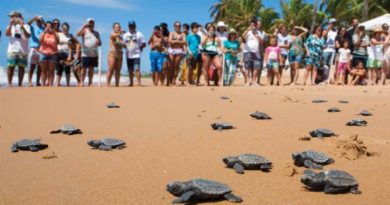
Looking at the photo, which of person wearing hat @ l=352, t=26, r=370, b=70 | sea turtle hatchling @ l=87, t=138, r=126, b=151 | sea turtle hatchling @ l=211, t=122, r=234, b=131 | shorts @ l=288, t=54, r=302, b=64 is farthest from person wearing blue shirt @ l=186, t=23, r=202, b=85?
sea turtle hatchling @ l=87, t=138, r=126, b=151

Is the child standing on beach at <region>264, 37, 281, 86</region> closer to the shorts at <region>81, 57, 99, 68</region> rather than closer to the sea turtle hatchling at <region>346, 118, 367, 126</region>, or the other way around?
the shorts at <region>81, 57, 99, 68</region>

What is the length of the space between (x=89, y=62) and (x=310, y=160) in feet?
23.8

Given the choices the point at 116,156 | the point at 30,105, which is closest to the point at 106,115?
the point at 30,105

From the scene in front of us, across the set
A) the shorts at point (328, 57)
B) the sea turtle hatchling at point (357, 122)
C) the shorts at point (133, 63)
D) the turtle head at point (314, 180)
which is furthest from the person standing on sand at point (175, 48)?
the turtle head at point (314, 180)

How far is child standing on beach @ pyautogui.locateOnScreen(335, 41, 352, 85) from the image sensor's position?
1088cm

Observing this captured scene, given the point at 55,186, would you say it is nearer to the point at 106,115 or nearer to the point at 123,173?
the point at 123,173

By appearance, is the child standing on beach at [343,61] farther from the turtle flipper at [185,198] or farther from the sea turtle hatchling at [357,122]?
the turtle flipper at [185,198]

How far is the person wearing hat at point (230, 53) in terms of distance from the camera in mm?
10336

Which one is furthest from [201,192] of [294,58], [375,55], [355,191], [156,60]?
[375,55]

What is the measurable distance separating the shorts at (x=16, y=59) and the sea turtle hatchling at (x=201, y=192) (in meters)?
7.77

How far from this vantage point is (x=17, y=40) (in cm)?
916

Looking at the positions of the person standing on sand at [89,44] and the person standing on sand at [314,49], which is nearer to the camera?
the person standing on sand at [89,44]

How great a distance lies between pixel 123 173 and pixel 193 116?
2.67 meters

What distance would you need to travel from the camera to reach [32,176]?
3027 millimetres
